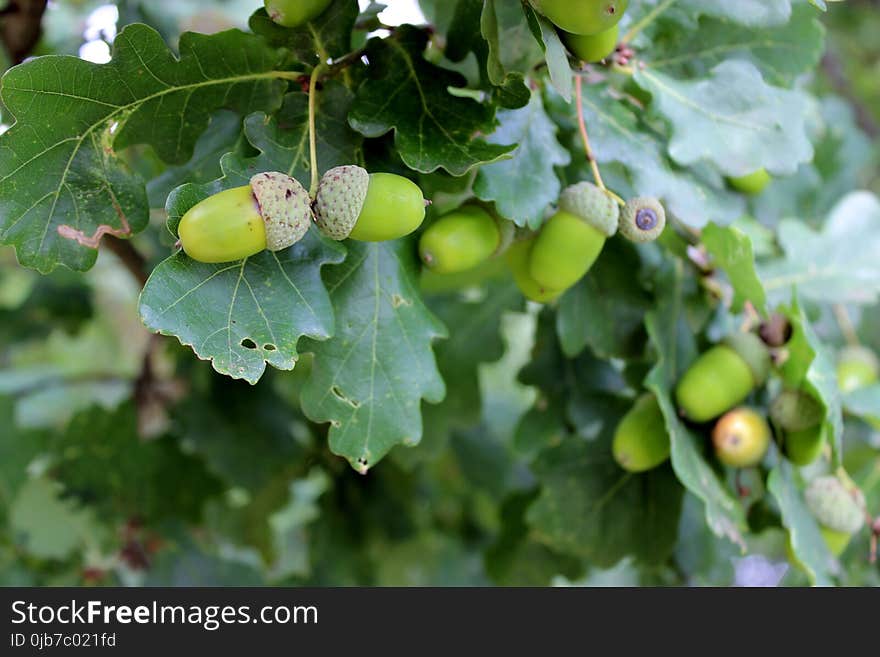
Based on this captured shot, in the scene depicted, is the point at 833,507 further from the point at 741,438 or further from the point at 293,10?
the point at 293,10

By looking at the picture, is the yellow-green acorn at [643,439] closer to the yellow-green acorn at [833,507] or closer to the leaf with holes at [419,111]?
the yellow-green acorn at [833,507]

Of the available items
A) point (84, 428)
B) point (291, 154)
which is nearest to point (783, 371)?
point (291, 154)

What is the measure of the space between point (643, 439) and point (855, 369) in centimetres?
77

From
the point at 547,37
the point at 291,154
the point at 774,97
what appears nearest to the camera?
the point at 547,37

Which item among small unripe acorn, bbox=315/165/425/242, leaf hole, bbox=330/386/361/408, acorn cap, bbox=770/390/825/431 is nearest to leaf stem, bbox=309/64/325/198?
small unripe acorn, bbox=315/165/425/242

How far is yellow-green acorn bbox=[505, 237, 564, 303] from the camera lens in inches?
54.5

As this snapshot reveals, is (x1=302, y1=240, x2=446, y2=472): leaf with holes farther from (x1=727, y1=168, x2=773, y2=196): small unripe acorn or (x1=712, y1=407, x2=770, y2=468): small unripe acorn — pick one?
(x1=727, y1=168, x2=773, y2=196): small unripe acorn

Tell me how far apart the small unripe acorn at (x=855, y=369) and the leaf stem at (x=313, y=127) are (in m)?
1.25

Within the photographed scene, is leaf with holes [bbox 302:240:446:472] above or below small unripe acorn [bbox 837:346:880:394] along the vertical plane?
above

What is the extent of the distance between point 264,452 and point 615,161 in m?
1.22

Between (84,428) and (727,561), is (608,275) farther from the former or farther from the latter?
(84,428)

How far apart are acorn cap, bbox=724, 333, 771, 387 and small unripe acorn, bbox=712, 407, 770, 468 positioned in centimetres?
7
